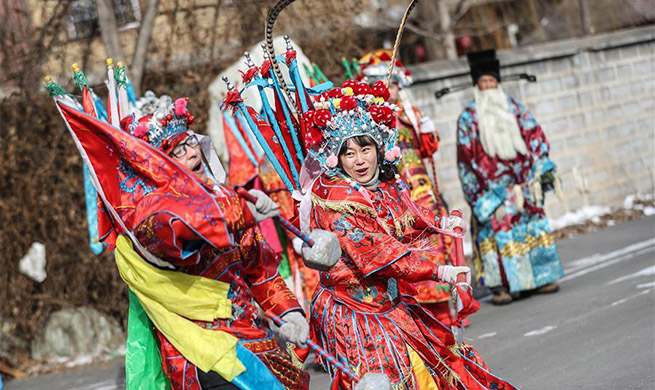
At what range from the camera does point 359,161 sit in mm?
4582

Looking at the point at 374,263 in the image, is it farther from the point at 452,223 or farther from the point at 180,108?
the point at 180,108

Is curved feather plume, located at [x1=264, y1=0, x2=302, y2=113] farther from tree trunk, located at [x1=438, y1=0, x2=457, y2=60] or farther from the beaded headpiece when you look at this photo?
tree trunk, located at [x1=438, y1=0, x2=457, y2=60]

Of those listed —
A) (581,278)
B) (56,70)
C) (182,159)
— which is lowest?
(581,278)

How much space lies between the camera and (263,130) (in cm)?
505

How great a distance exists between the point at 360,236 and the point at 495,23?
20722 millimetres

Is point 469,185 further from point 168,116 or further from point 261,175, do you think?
point 168,116

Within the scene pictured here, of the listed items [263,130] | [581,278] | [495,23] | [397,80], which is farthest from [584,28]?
[263,130]

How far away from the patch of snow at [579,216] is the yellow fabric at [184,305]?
938 centimetres

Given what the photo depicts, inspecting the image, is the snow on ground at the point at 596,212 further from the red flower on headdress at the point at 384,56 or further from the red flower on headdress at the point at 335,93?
the red flower on headdress at the point at 335,93

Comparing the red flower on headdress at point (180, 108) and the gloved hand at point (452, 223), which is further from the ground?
the red flower on headdress at point (180, 108)

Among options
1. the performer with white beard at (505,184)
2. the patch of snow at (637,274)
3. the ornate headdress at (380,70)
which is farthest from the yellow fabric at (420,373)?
the patch of snow at (637,274)

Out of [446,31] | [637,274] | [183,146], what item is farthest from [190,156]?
[446,31]

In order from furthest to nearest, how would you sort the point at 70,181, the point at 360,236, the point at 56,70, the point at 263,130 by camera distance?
the point at 56,70 → the point at 70,181 → the point at 263,130 → the point at 360,236

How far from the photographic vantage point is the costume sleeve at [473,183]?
9.06 meters
